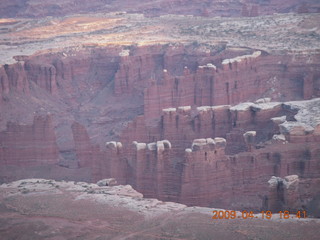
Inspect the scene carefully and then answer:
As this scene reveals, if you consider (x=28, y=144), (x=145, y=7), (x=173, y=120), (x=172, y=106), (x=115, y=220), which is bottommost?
(x=28, y=144)

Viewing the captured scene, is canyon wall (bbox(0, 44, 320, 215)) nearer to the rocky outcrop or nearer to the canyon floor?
the rocky outcrop

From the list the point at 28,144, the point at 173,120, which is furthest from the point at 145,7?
the point at 173,120

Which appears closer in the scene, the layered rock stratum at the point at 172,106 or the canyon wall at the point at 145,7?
the layered rock stratum at the point at 172,106

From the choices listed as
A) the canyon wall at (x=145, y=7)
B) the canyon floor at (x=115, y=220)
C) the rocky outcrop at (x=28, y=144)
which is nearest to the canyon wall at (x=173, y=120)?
the rocky outcrop at (x=28, y=144)

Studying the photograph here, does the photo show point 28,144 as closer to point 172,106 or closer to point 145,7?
point 172,106

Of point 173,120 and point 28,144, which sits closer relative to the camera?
point 173,120

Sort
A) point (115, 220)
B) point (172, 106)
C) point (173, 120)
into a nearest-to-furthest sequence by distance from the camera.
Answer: point (115, 220)
point (173, 120)
point (172, 106)

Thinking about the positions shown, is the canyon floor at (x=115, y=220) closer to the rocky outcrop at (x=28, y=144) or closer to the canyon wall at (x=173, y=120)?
the canyon wall at (x=173, y=120)

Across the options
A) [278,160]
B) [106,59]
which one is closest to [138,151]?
[278,160]

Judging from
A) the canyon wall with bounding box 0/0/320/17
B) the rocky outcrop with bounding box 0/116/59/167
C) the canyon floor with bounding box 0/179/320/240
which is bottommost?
the rocky outcrop with bounding box 0/116/59/167

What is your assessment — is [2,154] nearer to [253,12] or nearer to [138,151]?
[138,151]

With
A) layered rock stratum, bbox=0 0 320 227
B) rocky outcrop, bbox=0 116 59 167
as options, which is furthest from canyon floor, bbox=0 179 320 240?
rocky outcrop, bbox=0 116 59 167
